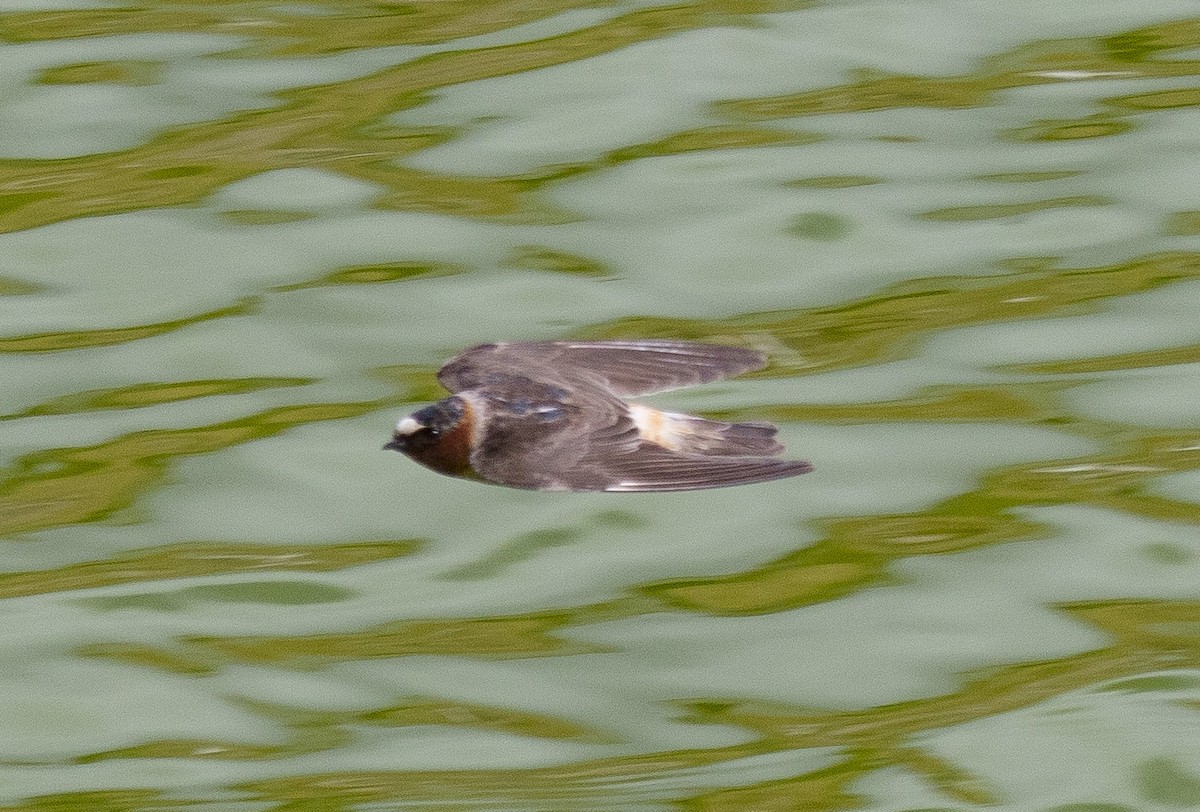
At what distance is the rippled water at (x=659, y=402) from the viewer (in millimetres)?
5312

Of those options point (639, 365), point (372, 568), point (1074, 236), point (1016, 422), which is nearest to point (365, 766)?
point (372, 568)

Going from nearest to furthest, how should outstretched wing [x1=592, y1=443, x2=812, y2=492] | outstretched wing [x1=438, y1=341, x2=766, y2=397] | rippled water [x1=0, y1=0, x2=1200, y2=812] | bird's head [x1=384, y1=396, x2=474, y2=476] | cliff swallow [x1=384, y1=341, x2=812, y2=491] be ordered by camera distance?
rippled water [x1=0, y1=0, x2=1200, y2=812]
outstretched wing [x1=592, y1=443, x2=812, y2=492]
cliff swallow [x1=384, y1=341, x2=812, y2=491]
bird's head [x1=384, y1=396, x2=474, y2=476]
outstretched wing [x1=438, y1=341, x2=766, y2=397]

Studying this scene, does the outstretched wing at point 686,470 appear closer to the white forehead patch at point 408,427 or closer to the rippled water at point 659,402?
the rippled water at point 659,402

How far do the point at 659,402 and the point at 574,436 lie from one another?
2.18 ft

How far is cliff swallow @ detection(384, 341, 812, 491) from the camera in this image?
6047 mm

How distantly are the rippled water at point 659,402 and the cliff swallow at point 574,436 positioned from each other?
186mm

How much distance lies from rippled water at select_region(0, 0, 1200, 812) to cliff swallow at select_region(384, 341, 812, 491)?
7.3 inches

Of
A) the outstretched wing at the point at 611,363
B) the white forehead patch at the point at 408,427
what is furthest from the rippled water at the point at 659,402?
the white forehead patch at the point at 408,427

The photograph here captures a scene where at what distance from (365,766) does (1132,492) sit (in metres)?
2.36

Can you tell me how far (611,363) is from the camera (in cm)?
683

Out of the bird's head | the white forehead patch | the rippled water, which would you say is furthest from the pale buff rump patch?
the white forehead patch

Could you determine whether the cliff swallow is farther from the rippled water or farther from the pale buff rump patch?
the rippled water

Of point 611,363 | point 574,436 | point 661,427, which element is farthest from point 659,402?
point 574,436

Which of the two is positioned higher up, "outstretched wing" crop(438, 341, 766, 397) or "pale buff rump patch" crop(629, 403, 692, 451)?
"outstretched wing" crop(438, 341, 766, 397)
